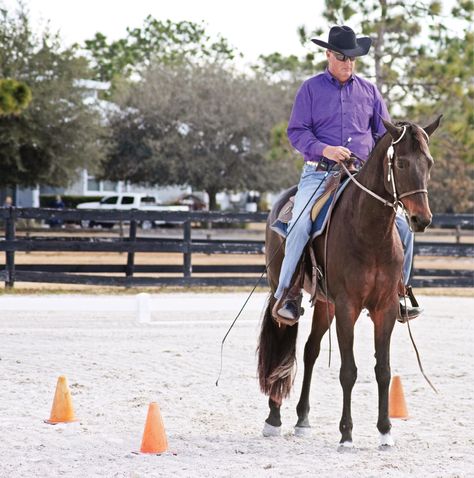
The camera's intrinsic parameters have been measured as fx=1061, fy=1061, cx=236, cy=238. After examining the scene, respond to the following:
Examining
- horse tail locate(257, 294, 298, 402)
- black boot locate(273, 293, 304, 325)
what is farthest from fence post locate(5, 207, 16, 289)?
black boot locate(273, 293, 304, 325)

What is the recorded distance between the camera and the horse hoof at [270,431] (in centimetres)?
702

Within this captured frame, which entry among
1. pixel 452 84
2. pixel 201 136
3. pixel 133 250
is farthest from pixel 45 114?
pixel 133 250

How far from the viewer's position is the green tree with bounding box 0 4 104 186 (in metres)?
44.6

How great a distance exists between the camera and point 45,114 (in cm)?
4494

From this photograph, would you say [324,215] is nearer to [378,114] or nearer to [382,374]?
[378,114]

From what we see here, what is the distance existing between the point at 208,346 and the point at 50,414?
14.4 ft

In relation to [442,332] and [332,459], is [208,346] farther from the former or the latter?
[332,459]

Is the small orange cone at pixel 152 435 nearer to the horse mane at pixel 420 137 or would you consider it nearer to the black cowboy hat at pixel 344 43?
the horse mane at pixel 420 137

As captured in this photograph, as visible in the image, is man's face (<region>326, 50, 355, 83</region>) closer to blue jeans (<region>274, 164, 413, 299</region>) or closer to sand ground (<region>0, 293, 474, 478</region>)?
blue jeans (<region>274, 164, 413, 299</region>)

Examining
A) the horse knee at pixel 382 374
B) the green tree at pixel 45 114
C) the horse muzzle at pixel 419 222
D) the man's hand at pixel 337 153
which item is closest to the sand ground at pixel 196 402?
the horse knee at pixel 382 374

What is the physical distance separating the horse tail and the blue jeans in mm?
368

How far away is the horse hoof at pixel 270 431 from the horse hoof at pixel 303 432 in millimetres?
123

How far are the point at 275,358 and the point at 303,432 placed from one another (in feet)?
2.13

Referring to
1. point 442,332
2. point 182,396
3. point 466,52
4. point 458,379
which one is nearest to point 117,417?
point 182,396
